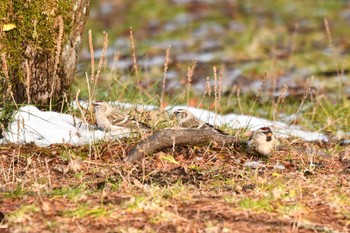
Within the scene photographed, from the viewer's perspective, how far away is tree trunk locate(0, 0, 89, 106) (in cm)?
719

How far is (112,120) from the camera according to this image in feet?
23.4

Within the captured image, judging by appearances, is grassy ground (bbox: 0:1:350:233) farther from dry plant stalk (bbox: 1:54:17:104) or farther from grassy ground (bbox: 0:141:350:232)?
dry plant stalk (bbox: 1:54:17:104)

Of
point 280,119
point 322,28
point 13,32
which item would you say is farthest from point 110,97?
point 322,28

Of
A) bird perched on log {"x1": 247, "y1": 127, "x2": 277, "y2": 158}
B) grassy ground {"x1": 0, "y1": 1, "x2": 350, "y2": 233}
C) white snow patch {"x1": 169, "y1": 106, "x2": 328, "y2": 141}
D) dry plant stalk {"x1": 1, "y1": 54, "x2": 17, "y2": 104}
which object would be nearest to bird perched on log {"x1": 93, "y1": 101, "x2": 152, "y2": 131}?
grassy ground {"x1": 0, "y1": 1, "x2": 350, "y2": 233}

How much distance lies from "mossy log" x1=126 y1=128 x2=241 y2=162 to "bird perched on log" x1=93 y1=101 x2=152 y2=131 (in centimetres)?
45

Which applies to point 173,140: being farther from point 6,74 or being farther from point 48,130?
point 6,74

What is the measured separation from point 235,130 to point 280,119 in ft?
7.62

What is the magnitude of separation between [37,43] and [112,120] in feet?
3.27

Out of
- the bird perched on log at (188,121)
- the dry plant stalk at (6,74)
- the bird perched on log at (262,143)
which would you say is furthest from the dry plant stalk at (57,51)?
the bird perched on log at (262,143)

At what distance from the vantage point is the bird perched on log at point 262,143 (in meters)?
6.64

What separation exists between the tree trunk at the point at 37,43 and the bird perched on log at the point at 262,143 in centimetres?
179

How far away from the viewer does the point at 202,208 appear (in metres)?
5.42

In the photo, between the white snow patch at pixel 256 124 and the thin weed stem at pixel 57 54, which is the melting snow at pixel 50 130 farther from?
the white snow patch at pixel 256 124

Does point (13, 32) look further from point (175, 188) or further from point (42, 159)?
point (175, 188)
